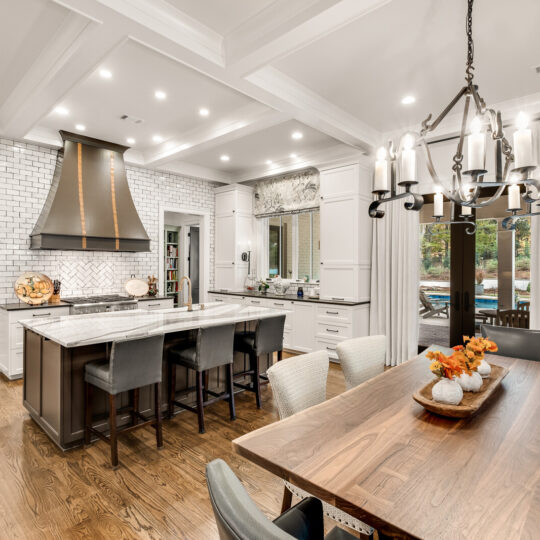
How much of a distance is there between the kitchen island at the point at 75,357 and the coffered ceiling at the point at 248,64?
2.03 meters

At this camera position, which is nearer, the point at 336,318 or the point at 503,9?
Answer: the point at 503,9

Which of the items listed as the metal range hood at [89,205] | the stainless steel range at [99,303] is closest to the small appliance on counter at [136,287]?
the stainless steel range at [99,303]

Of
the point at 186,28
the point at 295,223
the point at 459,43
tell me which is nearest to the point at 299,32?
the point at 186,28

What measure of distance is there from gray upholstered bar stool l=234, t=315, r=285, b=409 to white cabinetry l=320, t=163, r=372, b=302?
5.68 feet

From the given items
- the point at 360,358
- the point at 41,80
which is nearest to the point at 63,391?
the point at 360,358

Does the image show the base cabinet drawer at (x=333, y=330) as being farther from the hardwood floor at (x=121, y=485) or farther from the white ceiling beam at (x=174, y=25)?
the white ceiling beam at (x=174, y=25)

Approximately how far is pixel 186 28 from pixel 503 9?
2154 mm

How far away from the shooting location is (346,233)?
4902 mm

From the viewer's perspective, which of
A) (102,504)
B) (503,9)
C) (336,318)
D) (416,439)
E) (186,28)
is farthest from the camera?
(336,318)

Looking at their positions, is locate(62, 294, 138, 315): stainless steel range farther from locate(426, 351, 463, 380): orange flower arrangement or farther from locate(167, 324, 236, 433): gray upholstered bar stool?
locate(426, 351, 463, 380): orange flower arrangement

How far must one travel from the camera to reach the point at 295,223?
246 inches

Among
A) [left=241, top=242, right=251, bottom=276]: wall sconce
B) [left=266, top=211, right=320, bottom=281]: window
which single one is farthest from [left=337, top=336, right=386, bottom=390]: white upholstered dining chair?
[left=241, top=242, right=251, bottom=276]: wall sconce

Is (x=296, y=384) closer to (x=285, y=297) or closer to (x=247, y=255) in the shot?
(x=285, y=297)

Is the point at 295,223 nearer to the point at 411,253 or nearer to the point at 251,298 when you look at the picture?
the point at 251,298
